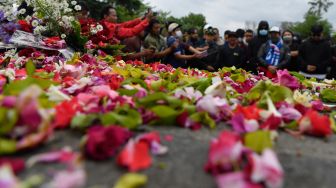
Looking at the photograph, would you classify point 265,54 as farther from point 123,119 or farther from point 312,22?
point 312,22

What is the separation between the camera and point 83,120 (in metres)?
1.52

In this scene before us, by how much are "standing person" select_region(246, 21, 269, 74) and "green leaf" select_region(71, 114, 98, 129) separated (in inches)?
208

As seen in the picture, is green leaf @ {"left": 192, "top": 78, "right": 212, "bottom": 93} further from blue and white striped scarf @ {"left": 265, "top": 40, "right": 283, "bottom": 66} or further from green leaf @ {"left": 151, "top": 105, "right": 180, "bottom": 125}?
blue and white striped scarf @ {"left": 265, "top": 40, "right": 283, "bottom": 66}

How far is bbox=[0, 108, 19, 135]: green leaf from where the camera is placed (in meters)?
1.30

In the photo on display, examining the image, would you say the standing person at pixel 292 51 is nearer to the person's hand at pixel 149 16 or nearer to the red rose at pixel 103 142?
the person's hand at pixel 149 16

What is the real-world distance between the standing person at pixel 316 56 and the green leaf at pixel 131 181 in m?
5.96

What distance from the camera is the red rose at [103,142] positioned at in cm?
130

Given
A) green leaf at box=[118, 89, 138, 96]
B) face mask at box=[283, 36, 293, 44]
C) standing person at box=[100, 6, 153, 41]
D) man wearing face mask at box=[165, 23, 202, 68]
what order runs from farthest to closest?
face mask at box=[283, 36, 293, 44] < man wearing face mask at box=[165, 23, 202, 68] < standing person at box=[100, 6, 153, 41] < green leaf at box=[118, 89, 138, 96]

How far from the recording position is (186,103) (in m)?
1.84

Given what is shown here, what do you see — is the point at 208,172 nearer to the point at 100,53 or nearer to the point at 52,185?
the point at 52,185

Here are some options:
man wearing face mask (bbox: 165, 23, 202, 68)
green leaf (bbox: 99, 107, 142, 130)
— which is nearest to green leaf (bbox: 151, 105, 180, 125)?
A: green leaf (bbox: 99, 107, 142, 130)

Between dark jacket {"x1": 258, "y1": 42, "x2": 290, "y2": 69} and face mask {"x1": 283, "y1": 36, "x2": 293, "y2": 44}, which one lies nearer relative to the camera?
dark jacket {"x1": 258, "y1": 42, "x2": 290, "y2": 69}

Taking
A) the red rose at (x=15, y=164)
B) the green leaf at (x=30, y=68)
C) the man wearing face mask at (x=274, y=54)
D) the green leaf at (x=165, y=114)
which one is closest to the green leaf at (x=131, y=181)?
the red rose at (x=15, y=164)

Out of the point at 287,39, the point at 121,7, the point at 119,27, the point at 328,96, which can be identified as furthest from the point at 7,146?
the point at 121,7
